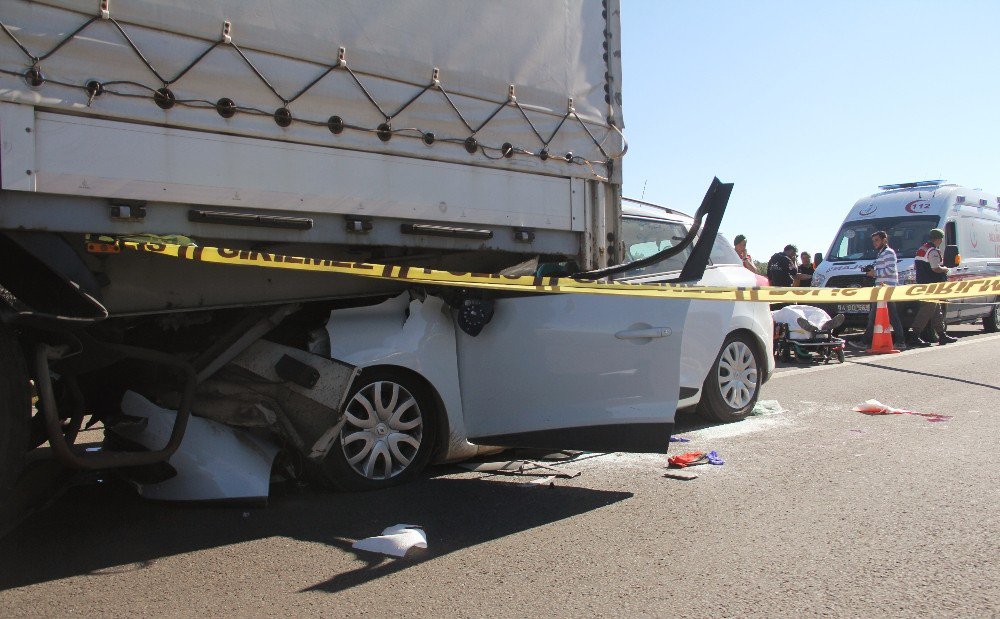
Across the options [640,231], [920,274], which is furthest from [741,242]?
[640,231]

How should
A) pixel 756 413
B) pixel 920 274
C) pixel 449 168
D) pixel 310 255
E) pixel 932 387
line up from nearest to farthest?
pixel 310 255 < pixel 449 168 < pixel 756 413 < pixel 932 387 < pixel 920 274

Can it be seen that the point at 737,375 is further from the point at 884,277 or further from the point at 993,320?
the point at 993,320

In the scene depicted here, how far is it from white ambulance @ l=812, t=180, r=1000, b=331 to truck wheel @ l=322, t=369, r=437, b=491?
11950 millimetres

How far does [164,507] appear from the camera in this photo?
4.87 m

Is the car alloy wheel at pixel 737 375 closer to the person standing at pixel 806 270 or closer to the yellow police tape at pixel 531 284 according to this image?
the yellow police tape at pixel 531 284

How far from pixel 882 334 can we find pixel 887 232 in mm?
3769

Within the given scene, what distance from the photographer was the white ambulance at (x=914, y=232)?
51.5ft

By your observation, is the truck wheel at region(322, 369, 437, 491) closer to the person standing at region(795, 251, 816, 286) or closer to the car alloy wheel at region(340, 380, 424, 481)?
the car alloy wheel at region(340, 380, 424, 481)

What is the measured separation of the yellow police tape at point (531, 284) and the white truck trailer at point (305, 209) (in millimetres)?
167

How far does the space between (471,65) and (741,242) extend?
356 inches

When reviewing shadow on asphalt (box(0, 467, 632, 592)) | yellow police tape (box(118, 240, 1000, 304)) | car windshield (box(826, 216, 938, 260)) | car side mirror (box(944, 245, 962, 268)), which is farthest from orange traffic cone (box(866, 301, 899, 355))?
shadow on asphalt (box(0, 467, 632, 592))

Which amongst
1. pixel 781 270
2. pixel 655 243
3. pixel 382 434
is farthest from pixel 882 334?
pixel 382 434

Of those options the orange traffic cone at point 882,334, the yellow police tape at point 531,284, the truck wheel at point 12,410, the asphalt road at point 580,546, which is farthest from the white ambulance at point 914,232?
the truck wheel at point 12,410

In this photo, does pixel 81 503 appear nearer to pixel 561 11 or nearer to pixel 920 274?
pixel 561 11
